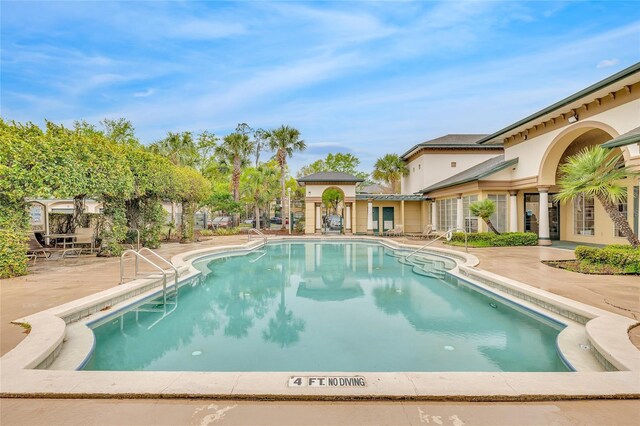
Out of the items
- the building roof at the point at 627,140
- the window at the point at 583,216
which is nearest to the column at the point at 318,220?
the window at the point at 583,216

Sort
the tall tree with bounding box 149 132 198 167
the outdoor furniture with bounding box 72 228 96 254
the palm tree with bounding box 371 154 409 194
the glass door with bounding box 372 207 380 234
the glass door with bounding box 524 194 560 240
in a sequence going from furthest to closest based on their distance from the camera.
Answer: the tall tree with bounding box 149 132 198 167
the palm tree with bounding box 371 154 409 194
the glass door with bounding box 372 207 380 234
the glass door with bounding box 524 194 560 240
the outdoor furniture with bounding box 72 228 96 254

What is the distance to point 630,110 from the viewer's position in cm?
1095

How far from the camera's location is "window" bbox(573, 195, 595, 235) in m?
15.9

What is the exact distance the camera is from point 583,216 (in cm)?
1645

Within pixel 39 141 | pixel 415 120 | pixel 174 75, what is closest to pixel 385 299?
pixel 39 141

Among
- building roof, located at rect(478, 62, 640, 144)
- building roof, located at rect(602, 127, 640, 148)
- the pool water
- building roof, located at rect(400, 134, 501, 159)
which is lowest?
the pool water

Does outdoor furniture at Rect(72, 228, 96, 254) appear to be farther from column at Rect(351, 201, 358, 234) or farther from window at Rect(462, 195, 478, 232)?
window at Rect(462, 195, 478, 232)

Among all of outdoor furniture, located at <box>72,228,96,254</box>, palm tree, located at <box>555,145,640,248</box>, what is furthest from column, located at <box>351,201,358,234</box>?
outdoor furniture, located at <box>72,228,96,254</box>

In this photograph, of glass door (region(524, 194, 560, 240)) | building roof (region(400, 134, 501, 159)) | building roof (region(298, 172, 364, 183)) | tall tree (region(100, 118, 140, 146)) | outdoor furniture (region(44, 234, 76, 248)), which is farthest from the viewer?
tall tree (region(100, 118, 140, 146))

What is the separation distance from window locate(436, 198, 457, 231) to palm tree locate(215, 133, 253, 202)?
1561 centimetres

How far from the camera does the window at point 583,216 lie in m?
15.9

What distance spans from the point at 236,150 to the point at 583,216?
23.0 meters

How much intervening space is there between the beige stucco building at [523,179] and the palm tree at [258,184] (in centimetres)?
524

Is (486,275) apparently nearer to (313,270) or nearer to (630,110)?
(313,270)
